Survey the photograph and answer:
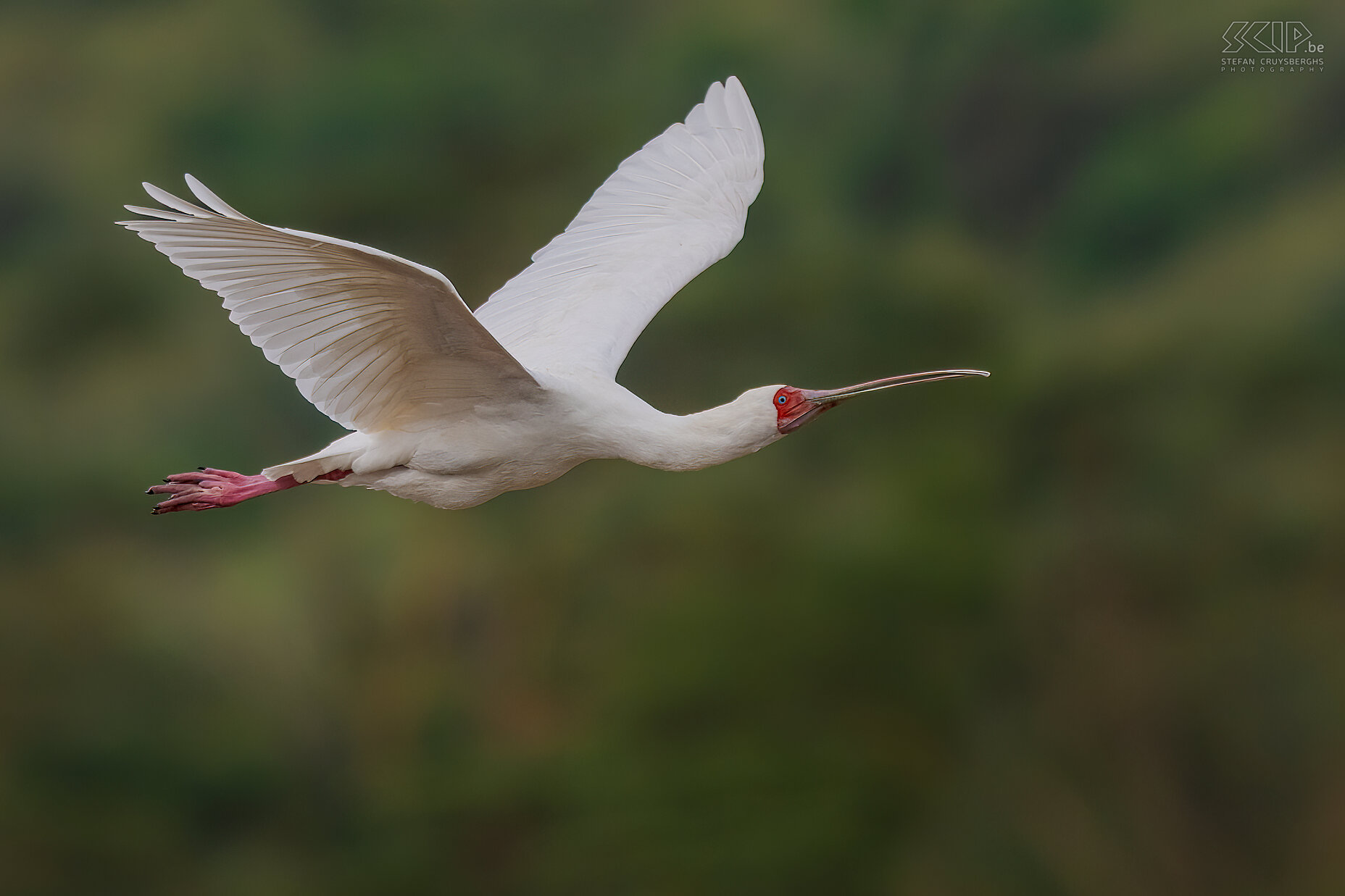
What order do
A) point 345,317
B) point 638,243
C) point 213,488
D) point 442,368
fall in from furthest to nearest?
1. point 638,243
2. point 213,488
3. point 442,368
4. point 345,317

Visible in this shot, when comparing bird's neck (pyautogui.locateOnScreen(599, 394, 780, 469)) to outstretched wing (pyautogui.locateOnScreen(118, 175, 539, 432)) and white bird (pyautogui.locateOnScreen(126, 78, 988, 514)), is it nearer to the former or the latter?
white bird (pyautogui.locateOnScreen(126, 78, 988, 514))

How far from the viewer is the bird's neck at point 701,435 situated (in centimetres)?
499

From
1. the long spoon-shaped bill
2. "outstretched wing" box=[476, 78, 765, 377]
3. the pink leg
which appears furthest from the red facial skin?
the pink leg

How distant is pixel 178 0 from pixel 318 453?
48.5ft

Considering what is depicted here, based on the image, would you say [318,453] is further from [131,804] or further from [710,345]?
[131,804]

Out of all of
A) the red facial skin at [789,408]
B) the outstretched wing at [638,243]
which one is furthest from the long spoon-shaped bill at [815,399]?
the outstretched wing at [638,243]

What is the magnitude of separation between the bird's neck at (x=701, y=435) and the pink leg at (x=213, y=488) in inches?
45.7

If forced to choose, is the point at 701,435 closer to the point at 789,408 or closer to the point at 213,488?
the point at 789,408

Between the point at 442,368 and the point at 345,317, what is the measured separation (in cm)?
42

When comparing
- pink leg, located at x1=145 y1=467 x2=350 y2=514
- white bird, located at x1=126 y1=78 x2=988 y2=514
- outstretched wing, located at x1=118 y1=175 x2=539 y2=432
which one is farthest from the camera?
pink leg, located at x1=145 y1=467 x2=350 y2=514

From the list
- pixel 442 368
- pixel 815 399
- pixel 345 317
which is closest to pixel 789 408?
pixel 815 399

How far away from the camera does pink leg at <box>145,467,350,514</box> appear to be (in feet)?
17.4

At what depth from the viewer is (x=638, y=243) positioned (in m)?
6.47

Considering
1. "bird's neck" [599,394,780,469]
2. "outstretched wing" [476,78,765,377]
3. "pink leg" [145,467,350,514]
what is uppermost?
"outstretched wing" [476,78,765,377]
